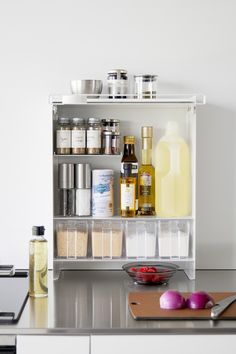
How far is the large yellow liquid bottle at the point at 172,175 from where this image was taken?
256 cm

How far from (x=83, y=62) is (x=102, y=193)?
518 millimetres

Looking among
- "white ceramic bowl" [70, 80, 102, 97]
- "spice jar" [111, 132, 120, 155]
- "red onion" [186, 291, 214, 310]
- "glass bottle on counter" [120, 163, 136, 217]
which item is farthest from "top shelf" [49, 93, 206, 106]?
"red onion" [186, 291, 214, 310]

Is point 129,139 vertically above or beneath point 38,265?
above

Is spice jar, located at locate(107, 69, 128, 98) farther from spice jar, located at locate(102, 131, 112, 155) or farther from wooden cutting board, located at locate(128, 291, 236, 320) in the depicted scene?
wooden cutting board, located at locate(128, 291, 236, 320)

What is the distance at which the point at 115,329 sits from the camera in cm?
191

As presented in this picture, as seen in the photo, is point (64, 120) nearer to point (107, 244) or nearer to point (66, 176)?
point (66, 176)

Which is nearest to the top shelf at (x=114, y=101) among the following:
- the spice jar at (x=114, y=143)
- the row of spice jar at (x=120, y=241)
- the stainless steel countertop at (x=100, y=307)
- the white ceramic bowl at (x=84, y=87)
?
the white ceramic bowl at (x=84, y=87)

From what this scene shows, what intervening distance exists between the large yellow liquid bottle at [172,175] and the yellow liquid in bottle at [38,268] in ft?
1.70

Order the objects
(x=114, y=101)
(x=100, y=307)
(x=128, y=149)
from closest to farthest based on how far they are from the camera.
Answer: (x=100, y=307) < (x=114, y=101) < (x=128, y=149)

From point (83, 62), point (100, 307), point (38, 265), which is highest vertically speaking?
point (83, 62)

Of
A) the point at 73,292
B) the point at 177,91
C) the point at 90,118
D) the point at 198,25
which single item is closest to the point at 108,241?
the point at 73,292

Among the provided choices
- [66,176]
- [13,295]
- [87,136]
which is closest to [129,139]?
[87,136]

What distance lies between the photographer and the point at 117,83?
99.6 inches

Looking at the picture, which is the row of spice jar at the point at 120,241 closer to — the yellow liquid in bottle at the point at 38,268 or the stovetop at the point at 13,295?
the stovetop at the point at 13,295
